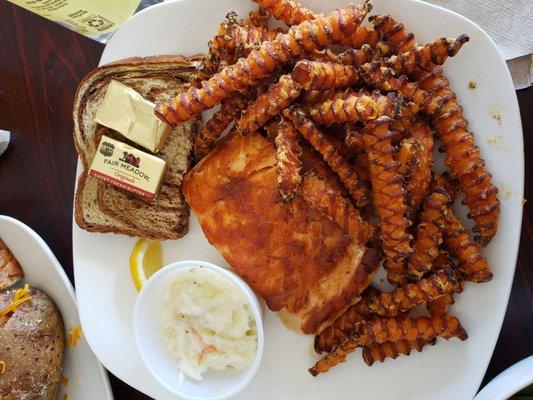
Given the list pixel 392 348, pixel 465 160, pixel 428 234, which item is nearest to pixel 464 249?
pixel 428 234

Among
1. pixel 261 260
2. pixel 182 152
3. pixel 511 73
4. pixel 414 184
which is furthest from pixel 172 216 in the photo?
pixel 511 73

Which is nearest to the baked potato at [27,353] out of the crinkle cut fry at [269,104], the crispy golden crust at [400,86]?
the crinkle cut fry at [269,104]

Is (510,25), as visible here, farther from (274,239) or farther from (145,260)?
(145,260)

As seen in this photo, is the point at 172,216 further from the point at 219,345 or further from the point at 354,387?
the point at 354,387

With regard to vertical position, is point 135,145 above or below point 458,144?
below

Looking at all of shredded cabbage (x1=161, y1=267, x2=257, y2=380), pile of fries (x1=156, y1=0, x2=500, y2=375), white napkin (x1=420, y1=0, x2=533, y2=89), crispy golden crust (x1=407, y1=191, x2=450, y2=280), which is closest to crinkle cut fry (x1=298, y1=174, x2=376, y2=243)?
pile of fries (x1=156, y1=0, x2=500, y2=375)

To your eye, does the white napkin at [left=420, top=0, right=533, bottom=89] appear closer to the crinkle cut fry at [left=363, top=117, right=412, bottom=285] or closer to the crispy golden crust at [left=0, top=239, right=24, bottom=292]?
the crinkle cut fry at [left=363, top=117, right=412, bottom=285]
